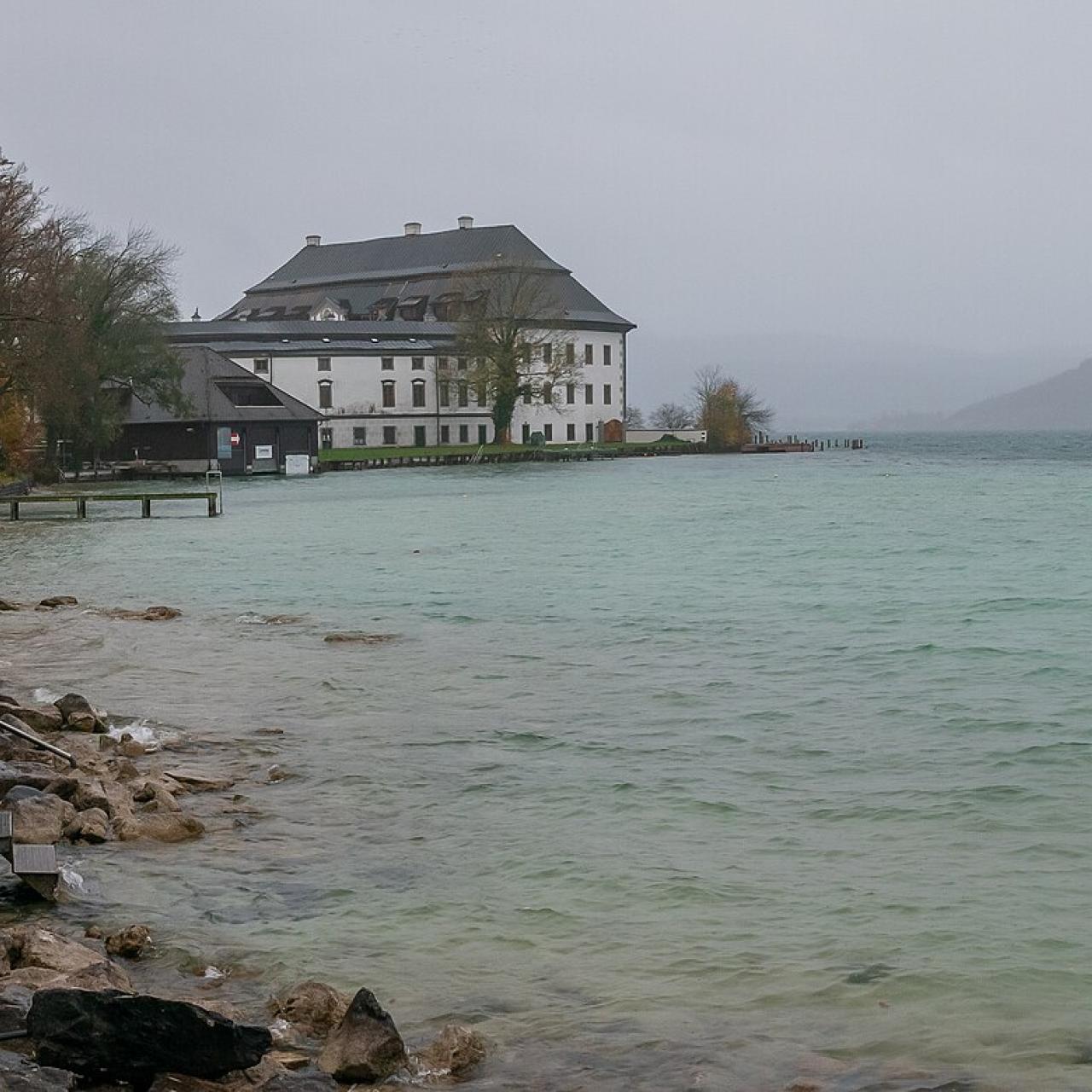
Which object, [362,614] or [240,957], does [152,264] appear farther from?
[240,957]

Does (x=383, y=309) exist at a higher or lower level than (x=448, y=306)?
higher

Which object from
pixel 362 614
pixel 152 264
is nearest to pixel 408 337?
pixel 152 264

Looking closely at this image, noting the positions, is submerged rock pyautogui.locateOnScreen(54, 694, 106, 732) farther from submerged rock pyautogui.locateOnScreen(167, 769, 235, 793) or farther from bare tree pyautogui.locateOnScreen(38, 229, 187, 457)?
bare tree pyautogui.locateOnScreen(38, 229, 187, 457)

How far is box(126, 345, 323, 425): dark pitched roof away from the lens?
8762cm

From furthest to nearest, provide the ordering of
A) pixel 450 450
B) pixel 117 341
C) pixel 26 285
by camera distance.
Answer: pixel 450 450 < pixel 117 341 < pixel 26 285

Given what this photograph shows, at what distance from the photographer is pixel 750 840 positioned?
1073cm

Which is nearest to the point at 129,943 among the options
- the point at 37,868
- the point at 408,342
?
the point at 37,868

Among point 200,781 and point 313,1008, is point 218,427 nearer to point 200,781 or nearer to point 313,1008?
point 200,781

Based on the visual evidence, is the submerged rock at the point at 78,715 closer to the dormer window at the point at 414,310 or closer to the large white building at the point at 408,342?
the large white building at the point at 408,342

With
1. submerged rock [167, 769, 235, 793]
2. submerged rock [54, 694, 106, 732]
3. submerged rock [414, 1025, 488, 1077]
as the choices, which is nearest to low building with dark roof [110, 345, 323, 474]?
submerged rock [54, 694, 106, 732]

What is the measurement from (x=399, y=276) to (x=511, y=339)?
951 inches

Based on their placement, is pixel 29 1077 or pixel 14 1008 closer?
pixel 29 1077

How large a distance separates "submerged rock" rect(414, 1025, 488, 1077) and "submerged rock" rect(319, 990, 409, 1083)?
101mm

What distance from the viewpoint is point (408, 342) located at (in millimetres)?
117562
